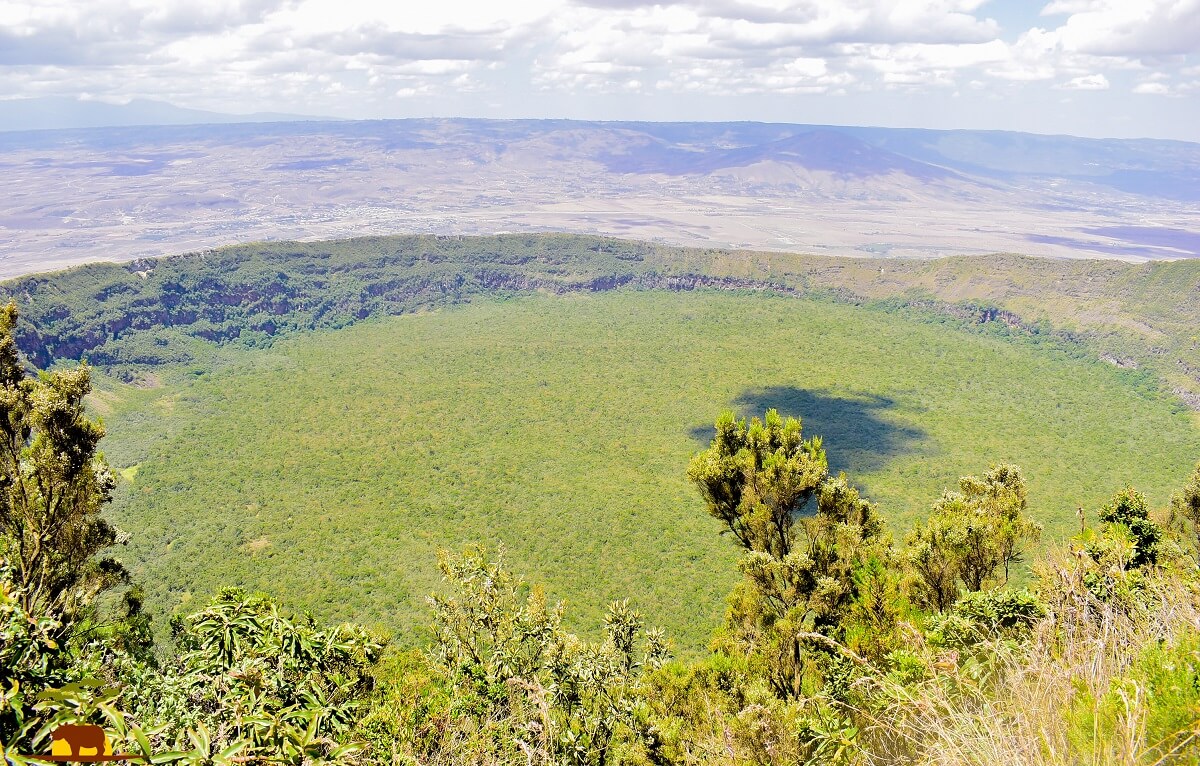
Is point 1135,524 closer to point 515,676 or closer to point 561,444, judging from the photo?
point 515,676

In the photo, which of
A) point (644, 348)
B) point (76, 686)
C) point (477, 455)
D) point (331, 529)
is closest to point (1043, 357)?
point (644, 348)

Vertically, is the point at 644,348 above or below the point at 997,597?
below

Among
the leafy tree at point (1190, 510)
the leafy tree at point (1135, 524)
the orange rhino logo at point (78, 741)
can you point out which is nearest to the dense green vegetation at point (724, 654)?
the orange rhino logo at point (78, 741)

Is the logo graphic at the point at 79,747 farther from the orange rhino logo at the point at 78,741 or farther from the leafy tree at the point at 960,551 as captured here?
the leafy tree at the point at 960,551

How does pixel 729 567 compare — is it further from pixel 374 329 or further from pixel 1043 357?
pixel 374 329

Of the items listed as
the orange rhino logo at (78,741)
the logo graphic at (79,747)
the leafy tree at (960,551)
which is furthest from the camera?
the leafy tree at (960,551)
